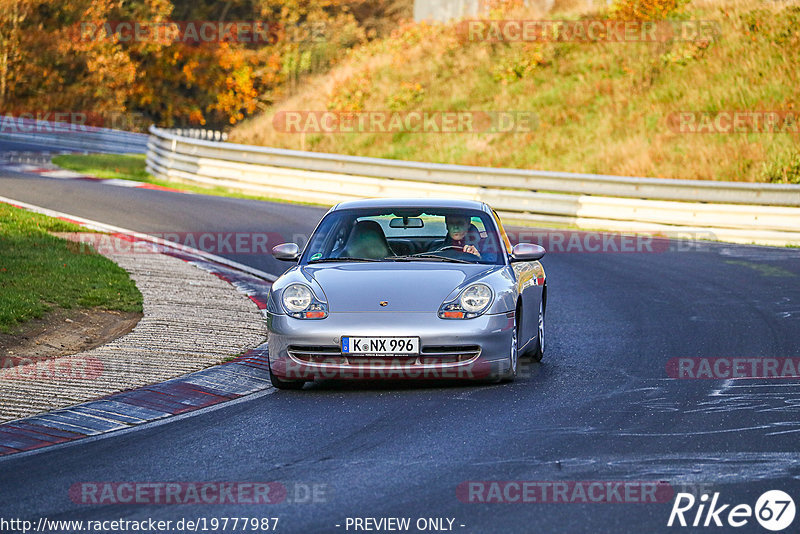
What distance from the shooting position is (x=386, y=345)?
859cm

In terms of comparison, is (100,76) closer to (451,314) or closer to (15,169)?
(15,169)

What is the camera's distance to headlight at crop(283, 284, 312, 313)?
8.94 m

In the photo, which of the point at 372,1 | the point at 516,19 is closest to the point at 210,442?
the point at 516,19

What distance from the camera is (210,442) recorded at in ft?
23.7

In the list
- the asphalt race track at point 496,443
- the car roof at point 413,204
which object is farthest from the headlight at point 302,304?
the car roof at point 413,204

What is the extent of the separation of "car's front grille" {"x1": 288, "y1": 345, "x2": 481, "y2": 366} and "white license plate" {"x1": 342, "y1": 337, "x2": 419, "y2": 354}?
0.05 metres

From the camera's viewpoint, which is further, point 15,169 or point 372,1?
point 372,1

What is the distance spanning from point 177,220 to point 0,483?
13.9 meters

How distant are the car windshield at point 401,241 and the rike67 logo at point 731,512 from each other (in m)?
4.26

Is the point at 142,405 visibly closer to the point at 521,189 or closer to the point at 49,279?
the point at 49,279

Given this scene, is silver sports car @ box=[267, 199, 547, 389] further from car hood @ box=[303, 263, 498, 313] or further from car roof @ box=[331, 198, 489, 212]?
car roof @ box=[331, 198, 489, 212]

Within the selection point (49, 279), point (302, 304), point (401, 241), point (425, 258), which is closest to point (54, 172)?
point (49, 279)

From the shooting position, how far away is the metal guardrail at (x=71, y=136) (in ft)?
123

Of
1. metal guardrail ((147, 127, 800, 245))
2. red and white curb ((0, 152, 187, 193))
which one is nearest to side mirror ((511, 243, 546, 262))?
metal guardrail ((147, 127, 800, 245))
